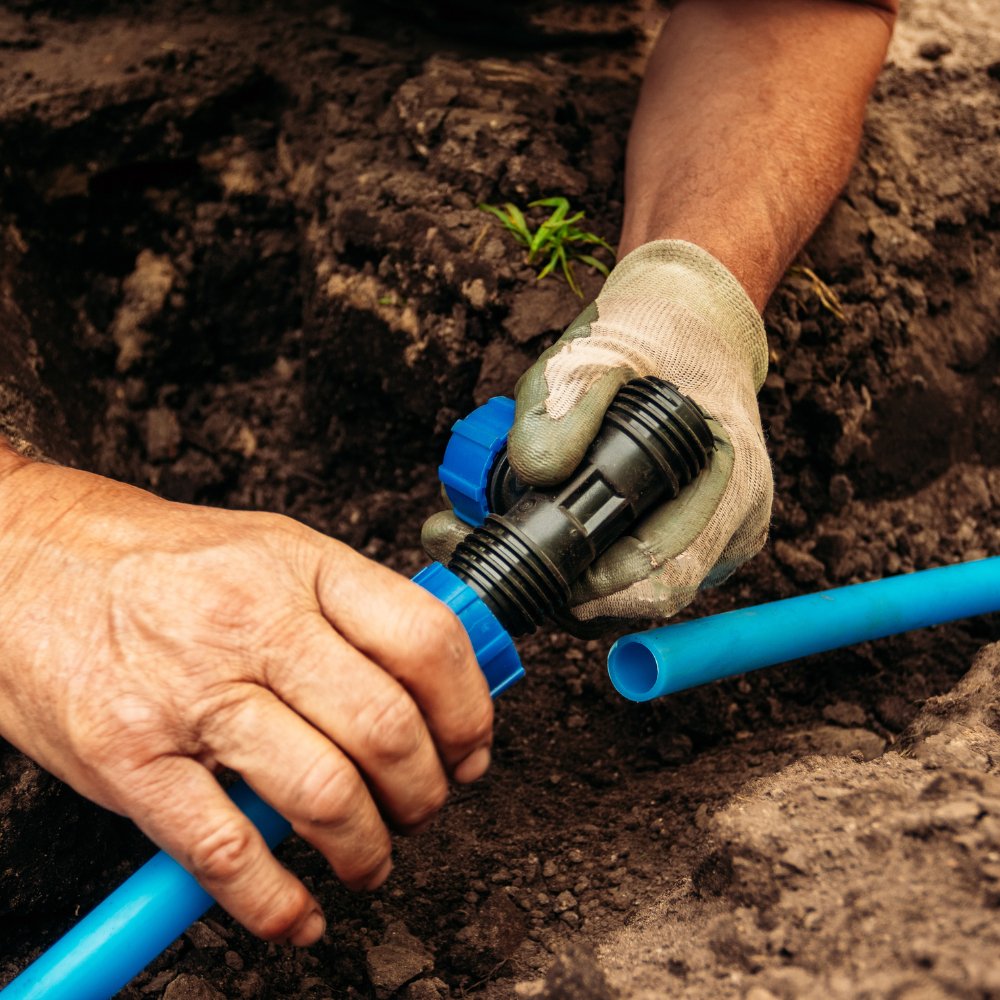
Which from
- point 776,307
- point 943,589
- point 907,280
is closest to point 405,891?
point 943,589

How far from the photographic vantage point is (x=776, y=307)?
5.80ft

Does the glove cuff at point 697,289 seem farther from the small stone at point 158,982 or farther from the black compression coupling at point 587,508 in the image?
the small stone at point 158,982

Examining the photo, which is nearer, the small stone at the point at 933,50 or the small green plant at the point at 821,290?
the small green plant at the point at 821,290

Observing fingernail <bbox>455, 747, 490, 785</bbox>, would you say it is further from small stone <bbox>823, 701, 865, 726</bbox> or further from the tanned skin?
small stone <bbox>823, 701, 865, 726</bbox>

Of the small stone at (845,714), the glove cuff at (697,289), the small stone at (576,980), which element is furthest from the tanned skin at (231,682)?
the small stone at (845,714)

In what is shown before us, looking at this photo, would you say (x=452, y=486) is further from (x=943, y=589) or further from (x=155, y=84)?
(x=155, y=84)

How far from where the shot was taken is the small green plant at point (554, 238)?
1.75 meters

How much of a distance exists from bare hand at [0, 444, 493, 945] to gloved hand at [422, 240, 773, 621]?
262 mm

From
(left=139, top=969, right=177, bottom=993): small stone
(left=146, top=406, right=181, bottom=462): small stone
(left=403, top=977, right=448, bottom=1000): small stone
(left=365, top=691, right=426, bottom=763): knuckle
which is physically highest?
(left=365, top=691, right=426, bottom=763): knuckle

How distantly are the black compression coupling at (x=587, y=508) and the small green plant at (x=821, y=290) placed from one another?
0.71m

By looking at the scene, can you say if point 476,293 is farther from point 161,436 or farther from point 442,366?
point 161,436

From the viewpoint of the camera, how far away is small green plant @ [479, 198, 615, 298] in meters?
1.75

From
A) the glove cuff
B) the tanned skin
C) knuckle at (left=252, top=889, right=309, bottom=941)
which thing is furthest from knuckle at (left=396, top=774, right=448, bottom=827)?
the glove cuff

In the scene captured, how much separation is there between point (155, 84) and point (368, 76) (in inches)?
17.3
